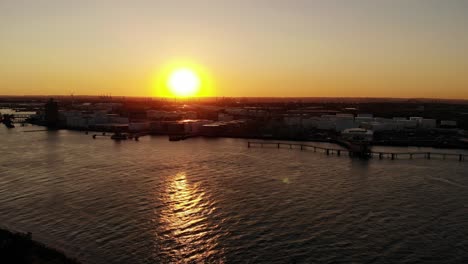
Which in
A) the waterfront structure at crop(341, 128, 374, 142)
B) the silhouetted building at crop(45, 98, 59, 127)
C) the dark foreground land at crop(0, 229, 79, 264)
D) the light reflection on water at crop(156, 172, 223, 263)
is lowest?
the light reflection on water at crop(156, 172, 223, 263)

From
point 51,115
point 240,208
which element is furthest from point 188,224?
point 51,115

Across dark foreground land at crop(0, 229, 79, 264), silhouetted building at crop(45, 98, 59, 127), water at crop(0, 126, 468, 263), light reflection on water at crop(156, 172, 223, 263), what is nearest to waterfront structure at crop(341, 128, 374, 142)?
water at crop(0, 126, 468, 263)

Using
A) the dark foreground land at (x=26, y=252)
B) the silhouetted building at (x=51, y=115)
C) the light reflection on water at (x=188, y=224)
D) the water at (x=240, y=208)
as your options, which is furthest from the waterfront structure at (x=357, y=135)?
the silhouetted building at (x=51, y=115)

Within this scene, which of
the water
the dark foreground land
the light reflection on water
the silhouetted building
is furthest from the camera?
the silhouetted building

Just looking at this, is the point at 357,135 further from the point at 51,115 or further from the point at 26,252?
the point at 51,115

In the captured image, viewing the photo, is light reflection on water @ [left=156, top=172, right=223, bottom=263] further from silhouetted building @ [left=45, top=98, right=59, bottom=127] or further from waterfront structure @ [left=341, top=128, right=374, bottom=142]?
silhouetted building @ [left=45, top=98, right=59, bottom=127]

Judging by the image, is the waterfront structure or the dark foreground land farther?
the waterfront structure

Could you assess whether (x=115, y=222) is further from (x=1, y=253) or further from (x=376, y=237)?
(x=376, y=237)

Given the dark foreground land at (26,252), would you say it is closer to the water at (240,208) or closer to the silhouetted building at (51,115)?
the water at (240,208)
